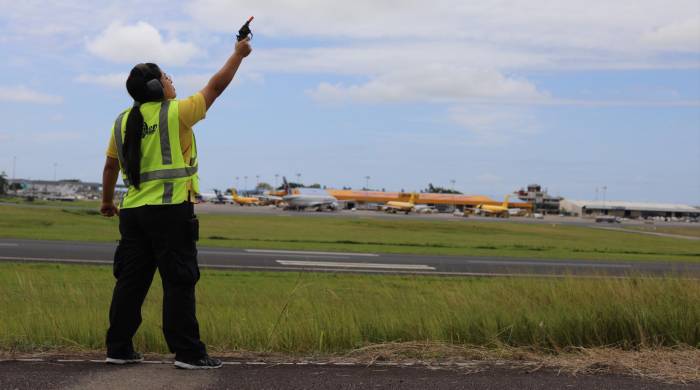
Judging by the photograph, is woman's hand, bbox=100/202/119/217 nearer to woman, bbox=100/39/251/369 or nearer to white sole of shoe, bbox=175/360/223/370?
woman, bbox=100/39/251/369

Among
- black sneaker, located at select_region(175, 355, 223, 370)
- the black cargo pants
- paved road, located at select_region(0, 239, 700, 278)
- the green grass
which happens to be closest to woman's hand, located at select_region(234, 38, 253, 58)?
the black cargo pants

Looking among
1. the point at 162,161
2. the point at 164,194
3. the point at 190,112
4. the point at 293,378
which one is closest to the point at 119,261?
the point at 164,194

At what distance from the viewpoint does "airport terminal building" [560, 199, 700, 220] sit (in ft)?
563

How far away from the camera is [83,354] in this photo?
5.23 m

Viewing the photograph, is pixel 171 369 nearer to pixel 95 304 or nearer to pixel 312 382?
pixel 312 382

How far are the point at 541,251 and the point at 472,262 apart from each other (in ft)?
27.3

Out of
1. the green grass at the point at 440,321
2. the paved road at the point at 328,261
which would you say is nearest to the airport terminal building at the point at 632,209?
the paved road at the point at 328,261

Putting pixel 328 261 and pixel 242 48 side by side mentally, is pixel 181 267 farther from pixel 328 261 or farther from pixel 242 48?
pixel 328 261

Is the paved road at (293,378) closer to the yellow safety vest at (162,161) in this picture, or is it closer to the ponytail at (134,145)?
the yellow safety vest at (162,161)

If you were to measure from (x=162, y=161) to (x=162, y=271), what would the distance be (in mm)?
739

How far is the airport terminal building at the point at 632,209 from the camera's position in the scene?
172 metres

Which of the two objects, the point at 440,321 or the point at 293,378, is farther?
the point at 440,321

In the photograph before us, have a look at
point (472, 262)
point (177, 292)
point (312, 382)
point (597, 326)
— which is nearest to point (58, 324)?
point (177, 292)

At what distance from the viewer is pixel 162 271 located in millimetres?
4977
